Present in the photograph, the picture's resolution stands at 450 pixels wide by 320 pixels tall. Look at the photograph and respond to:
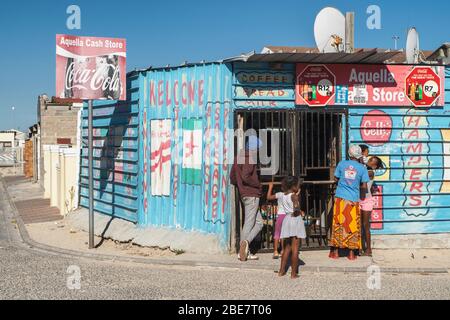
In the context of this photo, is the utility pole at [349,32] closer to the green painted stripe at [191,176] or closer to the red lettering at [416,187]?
the red lettering at [416,187]

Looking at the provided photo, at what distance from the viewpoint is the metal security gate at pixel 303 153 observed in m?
9.69

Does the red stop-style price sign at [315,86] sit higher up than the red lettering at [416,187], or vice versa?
the red stop-style price sign at [315,86]

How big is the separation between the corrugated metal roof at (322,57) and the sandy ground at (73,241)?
350 centimetres

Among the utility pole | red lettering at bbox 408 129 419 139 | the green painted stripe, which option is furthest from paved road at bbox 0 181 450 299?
the utility pole

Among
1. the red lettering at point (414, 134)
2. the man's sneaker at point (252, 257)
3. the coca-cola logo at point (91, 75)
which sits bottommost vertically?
the man's sneaker at point (252, 257)

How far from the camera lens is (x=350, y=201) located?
9078mm

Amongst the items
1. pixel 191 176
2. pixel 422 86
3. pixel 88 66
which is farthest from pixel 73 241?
pixel 422 86

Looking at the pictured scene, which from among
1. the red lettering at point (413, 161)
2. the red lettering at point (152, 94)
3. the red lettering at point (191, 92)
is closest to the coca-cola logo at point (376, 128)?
the red lettering at point (413, 161)

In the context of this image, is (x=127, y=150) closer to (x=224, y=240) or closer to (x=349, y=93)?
(x=224, y=240)

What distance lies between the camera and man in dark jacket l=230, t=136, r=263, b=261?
9.07 meters

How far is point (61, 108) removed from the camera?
23.9m

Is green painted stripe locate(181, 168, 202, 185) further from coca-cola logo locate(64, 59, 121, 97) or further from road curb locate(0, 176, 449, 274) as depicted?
coca-cola logo locate(64, 59, 121, 97)

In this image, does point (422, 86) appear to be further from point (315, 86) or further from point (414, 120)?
point (315, 86)
